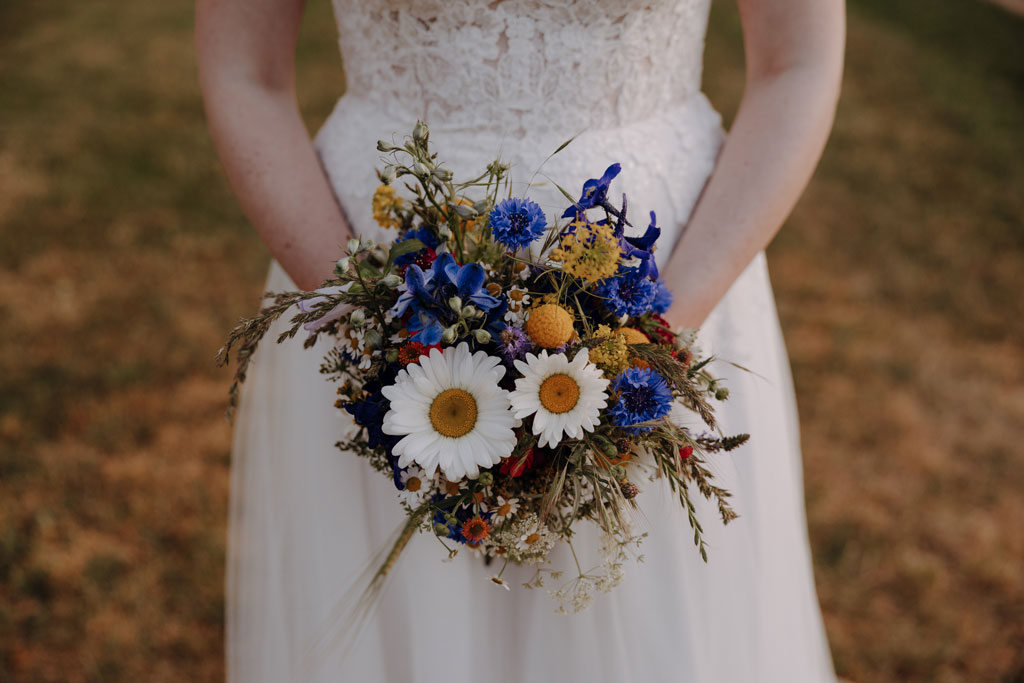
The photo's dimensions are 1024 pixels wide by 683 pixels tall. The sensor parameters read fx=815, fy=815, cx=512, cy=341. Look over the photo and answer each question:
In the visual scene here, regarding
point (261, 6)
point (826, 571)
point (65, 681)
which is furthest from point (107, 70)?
point (826, 571)

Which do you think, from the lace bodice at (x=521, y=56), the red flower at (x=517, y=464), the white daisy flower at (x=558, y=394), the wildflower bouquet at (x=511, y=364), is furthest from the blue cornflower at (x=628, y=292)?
the lace bodice at (x=521, y=56)

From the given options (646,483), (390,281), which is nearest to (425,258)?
(390,281)

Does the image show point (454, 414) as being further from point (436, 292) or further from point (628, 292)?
point (628, 292)

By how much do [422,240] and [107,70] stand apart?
6176 mm

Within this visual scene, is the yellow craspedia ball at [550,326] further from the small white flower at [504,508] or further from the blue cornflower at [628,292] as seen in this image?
the small white flower at [504,508]

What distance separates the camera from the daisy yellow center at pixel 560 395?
980 mm

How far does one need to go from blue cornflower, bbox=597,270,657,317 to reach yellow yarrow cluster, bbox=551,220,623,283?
1.3 inches

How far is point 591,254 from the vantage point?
3.24 feet

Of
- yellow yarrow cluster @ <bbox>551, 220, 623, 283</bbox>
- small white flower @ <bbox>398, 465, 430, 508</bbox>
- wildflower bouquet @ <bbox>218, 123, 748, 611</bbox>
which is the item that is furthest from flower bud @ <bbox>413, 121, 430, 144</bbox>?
small white flower @ <bbox>398, 465, 430, 508</bbox>

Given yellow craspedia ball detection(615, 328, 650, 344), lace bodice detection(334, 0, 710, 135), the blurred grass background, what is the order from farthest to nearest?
the blurred grass background < lace bodice detection(334, 0, 710, 135) < yellow craspedia ball detection(615, 328, 650, 344)

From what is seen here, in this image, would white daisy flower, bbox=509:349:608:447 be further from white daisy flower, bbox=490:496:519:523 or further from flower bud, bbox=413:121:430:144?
flower bud, bbox=413:121:430:144

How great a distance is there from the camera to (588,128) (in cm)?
143

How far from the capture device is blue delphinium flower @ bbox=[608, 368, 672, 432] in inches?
39.0

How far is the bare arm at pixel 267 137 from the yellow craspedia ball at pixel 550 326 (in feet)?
1.73
